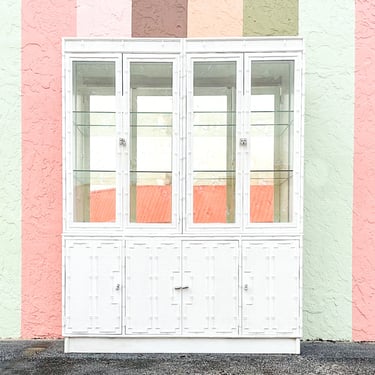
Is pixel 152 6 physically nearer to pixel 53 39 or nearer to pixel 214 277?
pixel 53 39

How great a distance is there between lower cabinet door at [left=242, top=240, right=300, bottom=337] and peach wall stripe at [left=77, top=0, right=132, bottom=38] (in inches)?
76.2

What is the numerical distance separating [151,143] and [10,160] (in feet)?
3.77

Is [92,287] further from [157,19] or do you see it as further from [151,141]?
[157,19]

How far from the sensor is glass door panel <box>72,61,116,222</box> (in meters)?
3.34

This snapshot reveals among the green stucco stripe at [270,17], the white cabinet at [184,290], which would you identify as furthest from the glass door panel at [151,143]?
the green stucco stripe at [270,17]

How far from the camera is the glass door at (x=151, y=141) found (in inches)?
128

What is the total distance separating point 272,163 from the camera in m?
3.44

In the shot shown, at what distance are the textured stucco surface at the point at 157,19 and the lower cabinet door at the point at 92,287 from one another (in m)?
1.67

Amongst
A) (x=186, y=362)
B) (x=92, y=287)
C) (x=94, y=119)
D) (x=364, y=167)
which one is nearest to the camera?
(x=186, y=362)

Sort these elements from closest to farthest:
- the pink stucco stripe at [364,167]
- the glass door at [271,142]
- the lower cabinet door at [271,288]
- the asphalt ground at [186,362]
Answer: the asphalt ground at [186,362] < the lower cabinet door at [271,288] < the glass door at [271,142] < the pink stucco stripe at [364,167]

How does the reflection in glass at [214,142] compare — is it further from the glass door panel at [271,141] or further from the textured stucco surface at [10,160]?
the textured stucco surface at [10,160]

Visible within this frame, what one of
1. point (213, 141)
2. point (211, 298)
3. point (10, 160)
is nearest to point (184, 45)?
point (213, 141)

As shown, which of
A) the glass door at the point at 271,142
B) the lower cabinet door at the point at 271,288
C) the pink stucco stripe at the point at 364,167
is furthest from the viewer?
the pink stucco stripe at the point at 364,167

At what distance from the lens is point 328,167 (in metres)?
3.63
